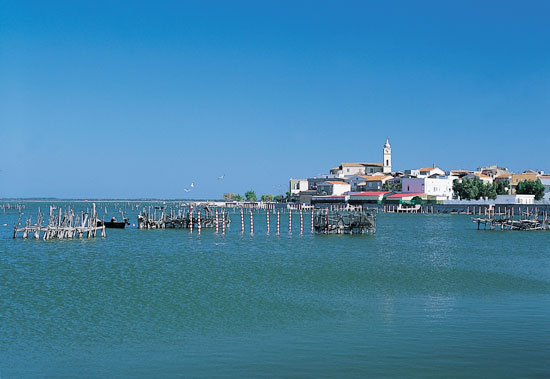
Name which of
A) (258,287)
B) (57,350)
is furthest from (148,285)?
(57,350)

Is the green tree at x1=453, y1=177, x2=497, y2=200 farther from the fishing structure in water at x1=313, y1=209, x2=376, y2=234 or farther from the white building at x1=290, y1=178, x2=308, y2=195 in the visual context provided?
the fishing structure in water at x1=313, y1=209, x2=376, y2=234

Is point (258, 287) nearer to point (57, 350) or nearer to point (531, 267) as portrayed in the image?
point (57, 350)

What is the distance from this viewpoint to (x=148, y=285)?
23.8 meters

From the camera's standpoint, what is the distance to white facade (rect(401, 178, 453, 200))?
120m

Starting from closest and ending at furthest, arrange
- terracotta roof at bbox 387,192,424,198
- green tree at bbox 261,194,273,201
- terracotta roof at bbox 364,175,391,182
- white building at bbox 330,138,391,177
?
terracotta roof at bbox 387,192,424,198 < terracotta roof at bbox 364,175,391,182 < white building at bbox 330,138,391,177 < green tree at bbox 261,194,273,201

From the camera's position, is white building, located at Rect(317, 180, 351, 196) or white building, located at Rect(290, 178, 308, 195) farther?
white building, located at Rect(290, 178, 308, 195)

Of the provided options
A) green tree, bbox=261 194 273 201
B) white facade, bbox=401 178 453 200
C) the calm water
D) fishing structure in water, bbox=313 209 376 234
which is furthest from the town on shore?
the calm water

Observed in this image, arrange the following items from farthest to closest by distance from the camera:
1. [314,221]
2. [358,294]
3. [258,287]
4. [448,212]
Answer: [448,212] → [314,221] → [258,287] → [358,294]

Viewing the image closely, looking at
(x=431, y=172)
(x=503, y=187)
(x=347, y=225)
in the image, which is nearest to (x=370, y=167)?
(x=431, y=172)

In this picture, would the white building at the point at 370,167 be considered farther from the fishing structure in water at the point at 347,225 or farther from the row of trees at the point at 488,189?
the fishing structure in water at the point at 347,225

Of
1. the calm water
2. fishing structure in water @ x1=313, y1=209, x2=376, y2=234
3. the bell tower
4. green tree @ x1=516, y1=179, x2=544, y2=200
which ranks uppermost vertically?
the bell tower

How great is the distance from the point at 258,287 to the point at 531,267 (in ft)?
48.3

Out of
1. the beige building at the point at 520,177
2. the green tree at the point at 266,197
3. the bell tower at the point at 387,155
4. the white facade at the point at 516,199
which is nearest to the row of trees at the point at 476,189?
the white facade at the point at 516,199

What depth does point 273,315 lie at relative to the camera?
60.2 feet
